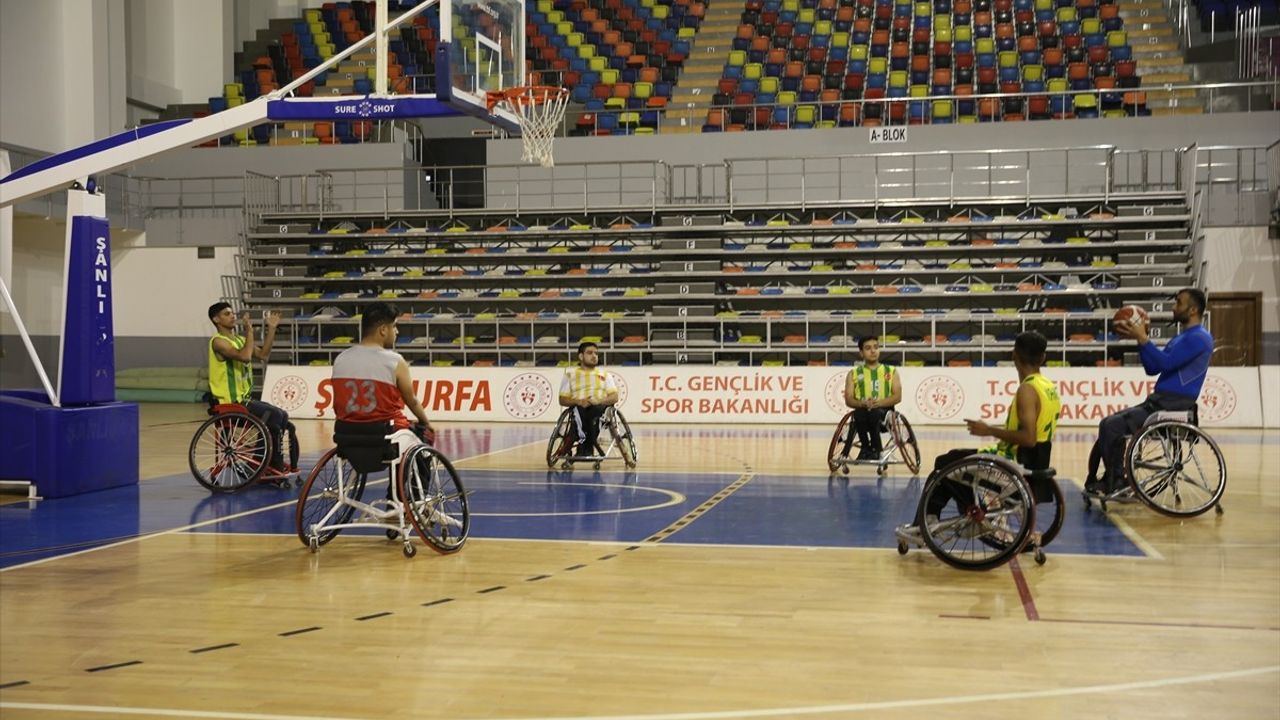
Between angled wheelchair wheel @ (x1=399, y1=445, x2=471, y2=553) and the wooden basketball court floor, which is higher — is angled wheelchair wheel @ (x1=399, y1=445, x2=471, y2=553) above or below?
above

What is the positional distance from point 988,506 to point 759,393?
11.1 meters

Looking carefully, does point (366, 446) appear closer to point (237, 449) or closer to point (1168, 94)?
point (237, 449)

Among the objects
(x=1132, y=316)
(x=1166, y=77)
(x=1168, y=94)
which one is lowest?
(x=1132, y=316)

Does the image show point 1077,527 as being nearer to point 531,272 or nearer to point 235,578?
point 235,578

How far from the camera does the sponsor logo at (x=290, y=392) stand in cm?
1856

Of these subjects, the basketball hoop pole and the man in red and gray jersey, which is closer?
the man in red and gray jersey

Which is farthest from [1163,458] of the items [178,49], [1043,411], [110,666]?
[178,49]

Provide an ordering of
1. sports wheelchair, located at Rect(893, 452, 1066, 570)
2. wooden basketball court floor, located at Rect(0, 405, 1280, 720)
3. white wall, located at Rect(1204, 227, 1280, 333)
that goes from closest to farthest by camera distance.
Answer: wooden basketball court floor, located at Rect(0, 405, 1280, 720) → sports wheelchair, located at Rect(893, 452, 1066, 570) → white wall, located at Rect(1204, 227, 1280, 333)

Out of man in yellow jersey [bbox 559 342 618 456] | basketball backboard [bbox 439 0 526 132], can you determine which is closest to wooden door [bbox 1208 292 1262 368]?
man in yellow jersey [bbox 559 342 618 456]

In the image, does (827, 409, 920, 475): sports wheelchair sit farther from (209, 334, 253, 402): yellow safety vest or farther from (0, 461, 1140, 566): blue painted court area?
(209, 334, 253, 402): yellow safety vest

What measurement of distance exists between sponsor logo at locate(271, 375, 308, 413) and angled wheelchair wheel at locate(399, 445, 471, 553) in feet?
39.5

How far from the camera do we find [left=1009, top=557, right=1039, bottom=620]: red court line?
5.40 meters

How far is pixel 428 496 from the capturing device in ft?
22.9

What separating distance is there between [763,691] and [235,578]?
3242 mm
